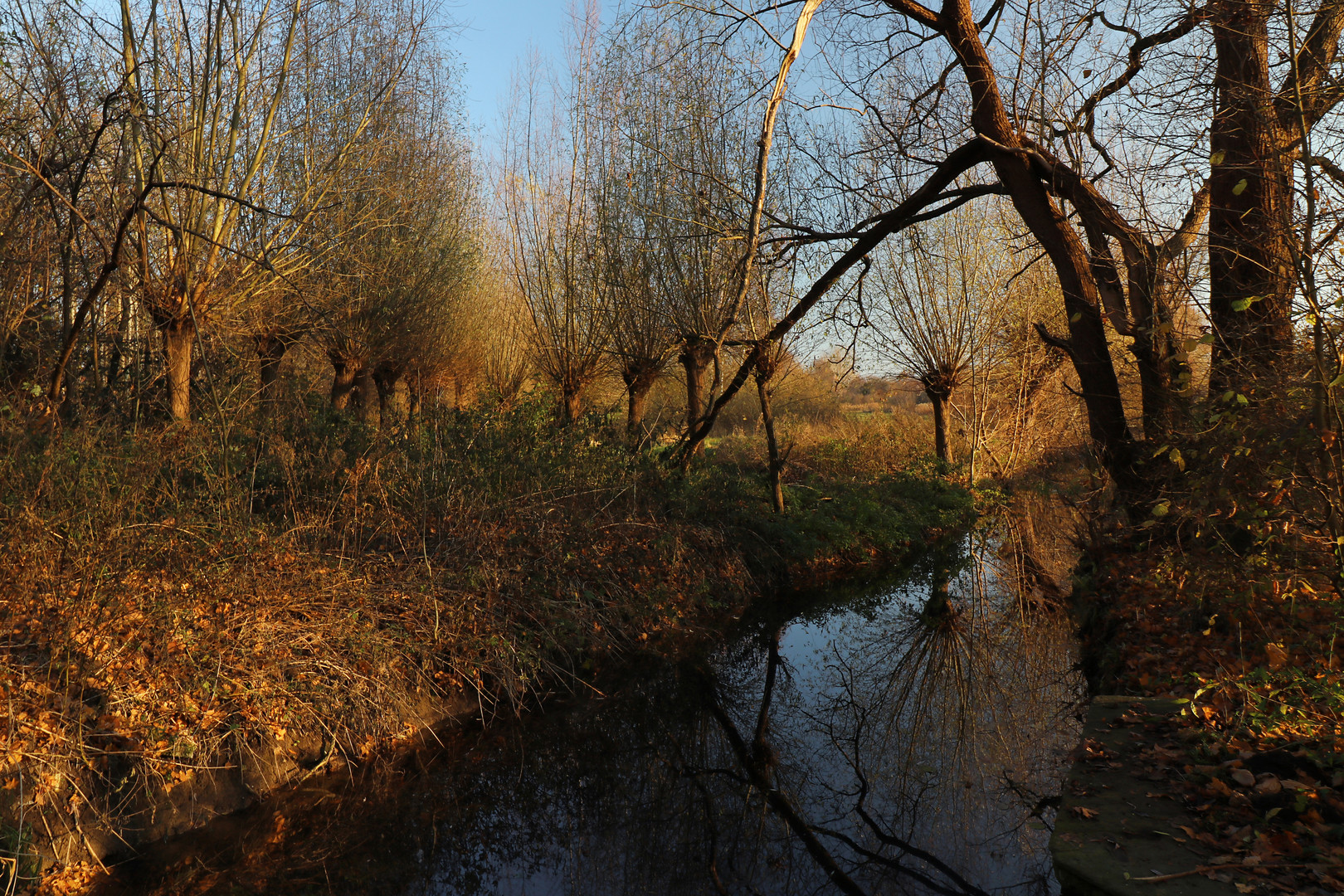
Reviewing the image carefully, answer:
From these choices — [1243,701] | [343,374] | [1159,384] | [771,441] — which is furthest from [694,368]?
[1243,701]

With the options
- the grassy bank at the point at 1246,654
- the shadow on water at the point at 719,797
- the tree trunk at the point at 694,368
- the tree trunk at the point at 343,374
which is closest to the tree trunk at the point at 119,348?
the shadow on water at the point at 719,797

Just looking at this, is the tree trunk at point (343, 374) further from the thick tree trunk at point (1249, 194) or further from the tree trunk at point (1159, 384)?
the thick tree trunk at point (1249, 194)

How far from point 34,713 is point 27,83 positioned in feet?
22.4

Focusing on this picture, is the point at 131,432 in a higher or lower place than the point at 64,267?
lower

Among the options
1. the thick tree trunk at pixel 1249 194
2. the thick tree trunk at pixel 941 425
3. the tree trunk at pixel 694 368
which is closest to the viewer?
the thick tree trunk at pixel 1249 194

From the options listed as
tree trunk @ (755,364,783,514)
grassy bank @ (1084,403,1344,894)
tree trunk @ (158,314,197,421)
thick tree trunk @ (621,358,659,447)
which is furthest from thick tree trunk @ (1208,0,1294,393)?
tree trunk @ (158,314,197,421)

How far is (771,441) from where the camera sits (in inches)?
433

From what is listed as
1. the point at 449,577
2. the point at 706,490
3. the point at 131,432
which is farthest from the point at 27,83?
the point at 706,490

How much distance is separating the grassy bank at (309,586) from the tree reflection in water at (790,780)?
0.83 m

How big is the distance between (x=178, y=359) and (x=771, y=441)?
6.93 meters

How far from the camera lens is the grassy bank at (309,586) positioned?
4.52 m

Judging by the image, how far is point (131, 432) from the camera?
676 centimetres

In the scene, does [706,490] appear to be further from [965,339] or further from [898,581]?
[965,339]

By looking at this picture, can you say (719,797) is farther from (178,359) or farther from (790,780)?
(178,359)
